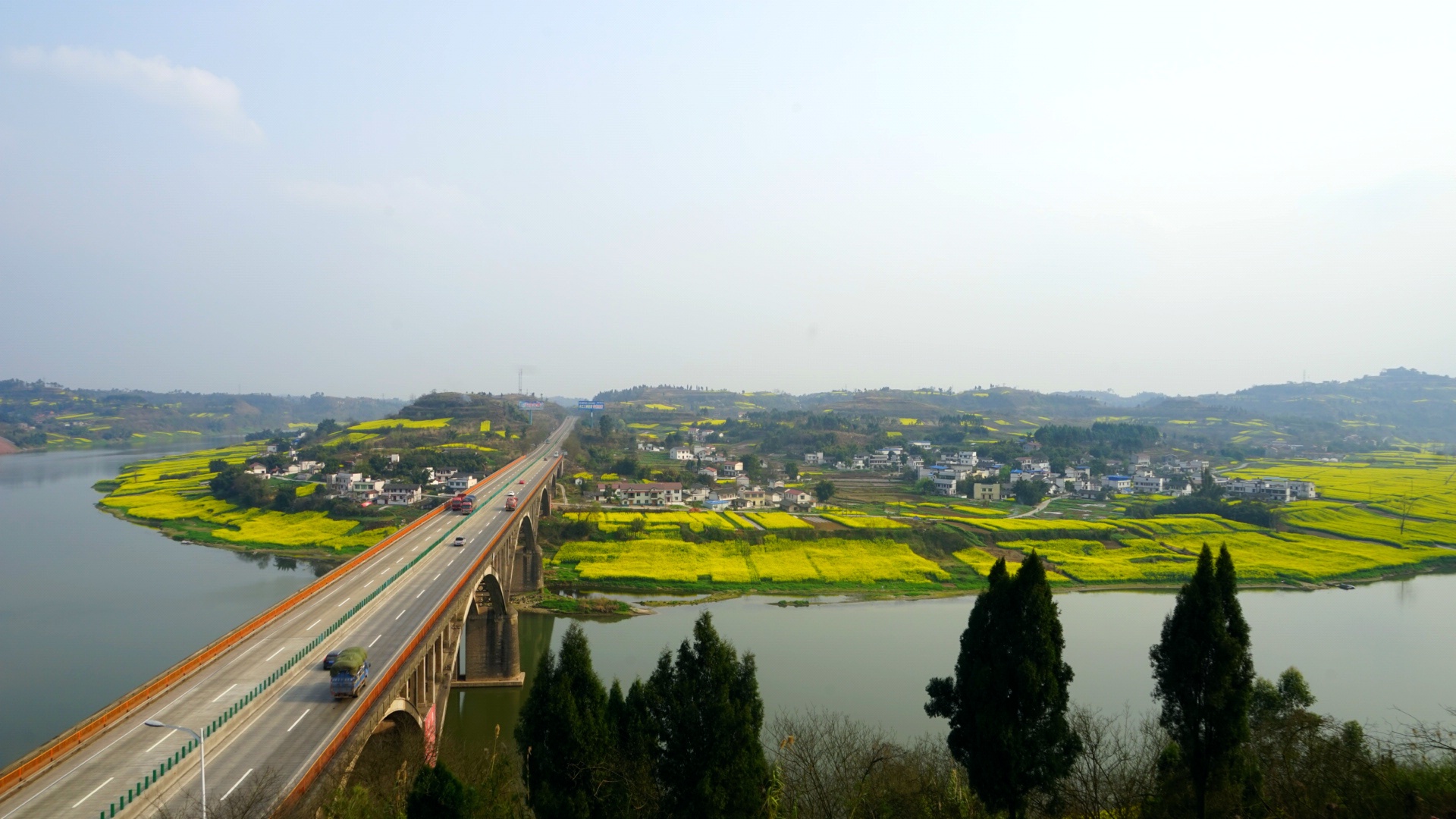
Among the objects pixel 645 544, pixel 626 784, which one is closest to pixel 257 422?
pixel 645 544

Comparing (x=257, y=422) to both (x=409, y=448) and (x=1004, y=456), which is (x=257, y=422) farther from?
(x=1004, y=456)

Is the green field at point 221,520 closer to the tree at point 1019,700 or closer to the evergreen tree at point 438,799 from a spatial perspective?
the evergreen tree at point 438,799

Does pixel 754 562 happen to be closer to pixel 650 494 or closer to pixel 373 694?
pixel 650 494

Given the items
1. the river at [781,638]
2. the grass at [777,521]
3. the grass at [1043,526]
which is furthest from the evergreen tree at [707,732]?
the grass at [1043,526]

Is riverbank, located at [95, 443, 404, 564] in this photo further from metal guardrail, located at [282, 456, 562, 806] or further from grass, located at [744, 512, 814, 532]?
metal guardrail, located at [282, 456, 562, 806]

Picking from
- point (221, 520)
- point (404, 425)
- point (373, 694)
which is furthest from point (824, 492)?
point (404, 425)

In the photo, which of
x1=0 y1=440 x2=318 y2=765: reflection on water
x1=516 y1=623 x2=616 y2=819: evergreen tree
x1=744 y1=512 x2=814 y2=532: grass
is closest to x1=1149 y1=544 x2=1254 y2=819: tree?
x1=516 y1=623 x2=616 y2=819: evergreen tree

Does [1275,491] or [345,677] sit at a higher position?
[345,677]
